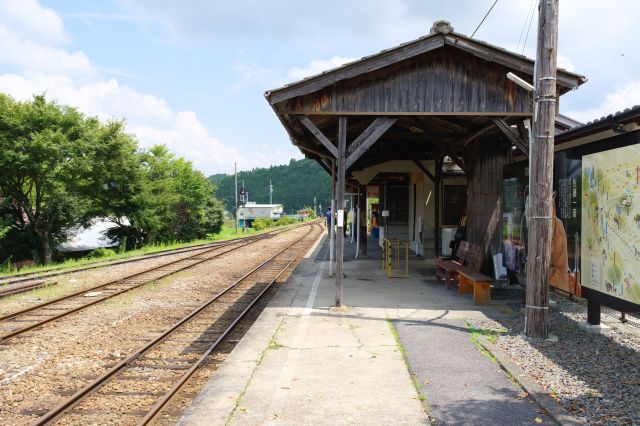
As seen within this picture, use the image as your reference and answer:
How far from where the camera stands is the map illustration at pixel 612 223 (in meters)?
6.20

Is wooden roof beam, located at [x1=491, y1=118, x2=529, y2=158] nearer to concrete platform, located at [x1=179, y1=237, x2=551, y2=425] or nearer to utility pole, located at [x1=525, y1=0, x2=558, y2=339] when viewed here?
utility pole, located at [x1=525, y1=0, x2=558, y2=339]

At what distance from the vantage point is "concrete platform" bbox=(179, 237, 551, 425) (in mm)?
4539

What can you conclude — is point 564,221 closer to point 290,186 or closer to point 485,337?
point 485,337

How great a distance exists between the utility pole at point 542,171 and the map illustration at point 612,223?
0.64m

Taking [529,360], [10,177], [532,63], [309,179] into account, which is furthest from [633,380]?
[309,179]

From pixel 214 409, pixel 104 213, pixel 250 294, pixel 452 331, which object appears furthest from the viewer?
pixel 104 213

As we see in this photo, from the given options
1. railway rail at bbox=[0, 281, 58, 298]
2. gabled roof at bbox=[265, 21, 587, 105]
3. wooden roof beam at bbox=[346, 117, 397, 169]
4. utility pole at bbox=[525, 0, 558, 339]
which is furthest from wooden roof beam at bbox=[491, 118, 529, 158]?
railway rail at bbox=[0, 281, 58, 298]

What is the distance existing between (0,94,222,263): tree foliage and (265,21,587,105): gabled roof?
21.2m

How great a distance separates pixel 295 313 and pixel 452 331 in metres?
2.60

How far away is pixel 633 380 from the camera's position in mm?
5477

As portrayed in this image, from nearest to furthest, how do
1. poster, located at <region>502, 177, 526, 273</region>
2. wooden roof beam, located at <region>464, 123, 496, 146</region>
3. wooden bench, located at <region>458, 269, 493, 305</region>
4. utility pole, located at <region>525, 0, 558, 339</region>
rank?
utility pole, located at <region>525, 0, 558, 339</region>, wooden bench, located at <region>458, 269, 493, 305</region>, poster, located at <region>502, 177, 526, 273</region>, wooden roof beam, located at <region>464, 123, 496, 146</region>

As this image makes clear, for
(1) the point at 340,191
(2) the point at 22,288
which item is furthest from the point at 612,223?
(2) the point at 22,288

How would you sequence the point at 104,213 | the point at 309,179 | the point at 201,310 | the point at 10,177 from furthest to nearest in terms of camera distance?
1. the point at 309,179
2. the point at 104,213
3. the point at 10,177
4. the point at 201,310

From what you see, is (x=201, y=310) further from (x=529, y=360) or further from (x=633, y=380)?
(x=633, y=380)
